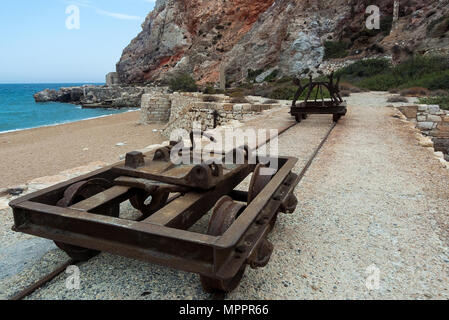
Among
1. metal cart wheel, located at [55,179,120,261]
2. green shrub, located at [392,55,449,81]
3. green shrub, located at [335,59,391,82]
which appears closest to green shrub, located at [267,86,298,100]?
green shrub, located at [392,55,449,81]

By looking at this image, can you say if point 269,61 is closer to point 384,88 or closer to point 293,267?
point 384,88

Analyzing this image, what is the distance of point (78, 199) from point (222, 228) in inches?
54.7

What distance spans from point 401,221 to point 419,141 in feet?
14.5

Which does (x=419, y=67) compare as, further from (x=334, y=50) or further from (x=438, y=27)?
(x=334, y=50)

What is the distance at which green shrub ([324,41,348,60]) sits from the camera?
3588 centimetres

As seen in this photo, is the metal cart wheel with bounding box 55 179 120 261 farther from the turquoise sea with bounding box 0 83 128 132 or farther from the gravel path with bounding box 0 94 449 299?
the turquoise sea with bounding box 0 83 128 132

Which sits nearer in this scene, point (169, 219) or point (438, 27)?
point (169, 219)

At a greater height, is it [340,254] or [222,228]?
[222,228]

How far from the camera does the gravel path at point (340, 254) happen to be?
7.68ft

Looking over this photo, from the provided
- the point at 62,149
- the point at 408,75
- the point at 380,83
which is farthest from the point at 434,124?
the point at 62,149

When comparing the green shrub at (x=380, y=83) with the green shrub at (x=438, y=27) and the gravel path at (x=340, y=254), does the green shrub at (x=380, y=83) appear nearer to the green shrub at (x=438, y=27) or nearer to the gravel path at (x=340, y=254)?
the green shrub at (x=438, y=27)

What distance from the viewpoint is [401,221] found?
3414 millimetres

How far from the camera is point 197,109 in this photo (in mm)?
16531
